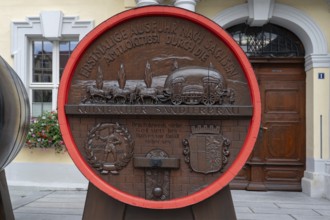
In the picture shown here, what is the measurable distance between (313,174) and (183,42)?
14.2ft

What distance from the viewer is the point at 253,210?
4848mm

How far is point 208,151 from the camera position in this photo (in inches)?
101

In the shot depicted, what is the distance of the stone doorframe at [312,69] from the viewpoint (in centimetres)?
598

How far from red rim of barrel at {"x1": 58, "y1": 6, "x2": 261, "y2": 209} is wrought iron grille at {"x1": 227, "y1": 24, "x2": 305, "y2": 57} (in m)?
4.11

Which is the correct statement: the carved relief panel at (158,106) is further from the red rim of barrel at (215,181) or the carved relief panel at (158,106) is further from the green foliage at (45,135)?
the green foliage at (45,135)

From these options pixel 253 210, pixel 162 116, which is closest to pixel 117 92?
pixel 162 116

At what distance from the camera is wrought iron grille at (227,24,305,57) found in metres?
6.50

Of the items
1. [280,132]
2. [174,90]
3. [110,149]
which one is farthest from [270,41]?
[110,149]

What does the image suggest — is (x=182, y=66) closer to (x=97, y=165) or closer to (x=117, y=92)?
(x=117, y=92)

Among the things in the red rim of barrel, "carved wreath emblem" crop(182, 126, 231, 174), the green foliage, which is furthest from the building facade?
"carved wreath emblem" crop(182, 126, 231, 174)

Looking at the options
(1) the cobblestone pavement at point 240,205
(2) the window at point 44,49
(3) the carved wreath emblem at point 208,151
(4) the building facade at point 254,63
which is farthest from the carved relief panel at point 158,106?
(2) the window at point 44,49

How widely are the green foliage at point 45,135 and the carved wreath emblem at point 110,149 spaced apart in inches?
151

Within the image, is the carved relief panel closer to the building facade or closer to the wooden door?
the building facade

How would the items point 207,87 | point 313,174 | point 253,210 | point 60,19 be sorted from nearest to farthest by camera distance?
point 207,87
point 253,210
point 313,174
point 60,19
